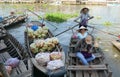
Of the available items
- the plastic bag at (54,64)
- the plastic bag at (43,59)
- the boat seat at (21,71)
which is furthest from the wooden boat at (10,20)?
the plastic bag at (54,64)

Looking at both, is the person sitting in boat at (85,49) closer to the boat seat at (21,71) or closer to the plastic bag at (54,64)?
the plastic bag at (54,64)

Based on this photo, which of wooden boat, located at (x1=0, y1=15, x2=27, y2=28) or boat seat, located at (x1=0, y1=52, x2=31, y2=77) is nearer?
boat seat, located at (x1=0, y1=52, x2=31, y2=77)

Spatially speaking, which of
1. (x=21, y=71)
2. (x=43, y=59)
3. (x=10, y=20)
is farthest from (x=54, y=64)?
(x=10, y=20)

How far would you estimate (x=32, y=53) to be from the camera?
10.7 metres

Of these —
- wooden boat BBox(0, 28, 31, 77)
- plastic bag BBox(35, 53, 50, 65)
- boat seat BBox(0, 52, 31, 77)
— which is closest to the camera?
boat seat BBox(0, 52, 31, 77)

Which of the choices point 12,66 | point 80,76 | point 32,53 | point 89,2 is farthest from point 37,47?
point 89,2

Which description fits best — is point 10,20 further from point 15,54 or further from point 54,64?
point 54,64

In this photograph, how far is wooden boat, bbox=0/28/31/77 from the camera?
8227mm

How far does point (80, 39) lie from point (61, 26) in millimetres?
12789

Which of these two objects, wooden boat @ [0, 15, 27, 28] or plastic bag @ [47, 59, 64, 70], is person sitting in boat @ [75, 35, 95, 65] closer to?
plastic bag @ [47, 59, 64, 70]

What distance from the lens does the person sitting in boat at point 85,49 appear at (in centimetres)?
884

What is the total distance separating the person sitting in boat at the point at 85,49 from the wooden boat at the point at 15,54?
1815 millimetres

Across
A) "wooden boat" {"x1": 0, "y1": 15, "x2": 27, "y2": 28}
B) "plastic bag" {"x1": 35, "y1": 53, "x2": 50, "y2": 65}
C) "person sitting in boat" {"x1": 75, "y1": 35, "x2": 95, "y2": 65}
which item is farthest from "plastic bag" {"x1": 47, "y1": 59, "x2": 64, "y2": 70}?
"wooden boat" {"x1": 0, "y1": 15, "x2": 27, "y2": 28}

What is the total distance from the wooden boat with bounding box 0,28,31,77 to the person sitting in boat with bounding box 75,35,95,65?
1815mm
